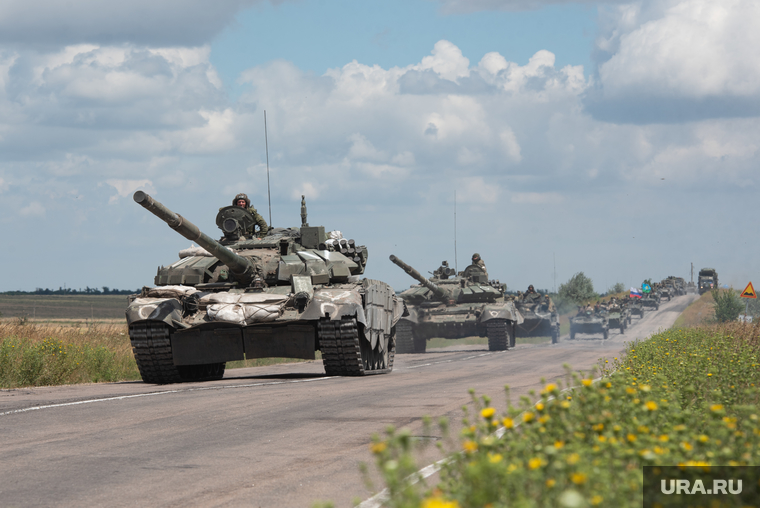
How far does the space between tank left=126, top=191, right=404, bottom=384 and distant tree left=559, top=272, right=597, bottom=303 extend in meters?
84.1

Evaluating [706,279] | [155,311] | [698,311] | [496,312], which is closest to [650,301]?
[698,311]

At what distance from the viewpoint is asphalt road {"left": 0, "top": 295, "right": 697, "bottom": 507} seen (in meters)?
6.35

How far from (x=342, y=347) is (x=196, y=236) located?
3.28 meters

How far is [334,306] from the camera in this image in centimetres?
1595

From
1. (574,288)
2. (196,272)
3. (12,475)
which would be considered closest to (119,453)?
(12,475)

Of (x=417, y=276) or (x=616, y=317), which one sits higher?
(x=417, y=276)

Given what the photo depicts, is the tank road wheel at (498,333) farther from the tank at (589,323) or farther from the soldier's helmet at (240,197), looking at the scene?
the tank at (589,323)

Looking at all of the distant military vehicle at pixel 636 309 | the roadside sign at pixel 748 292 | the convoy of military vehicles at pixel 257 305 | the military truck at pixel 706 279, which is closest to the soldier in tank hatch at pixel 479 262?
the roadside sign at pixel 748 292

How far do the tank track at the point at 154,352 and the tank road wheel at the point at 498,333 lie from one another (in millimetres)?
17671

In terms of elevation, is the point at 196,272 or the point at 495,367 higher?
the point at 196,272

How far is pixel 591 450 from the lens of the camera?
3.93m

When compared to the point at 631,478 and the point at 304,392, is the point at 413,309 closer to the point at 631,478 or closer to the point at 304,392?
the point at 304,392

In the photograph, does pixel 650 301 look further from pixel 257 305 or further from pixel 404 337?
pixel 257 305

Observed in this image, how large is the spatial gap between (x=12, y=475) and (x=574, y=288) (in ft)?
320
